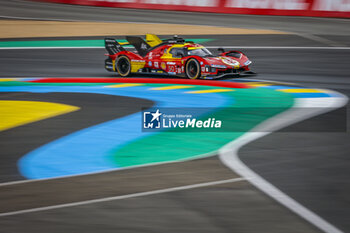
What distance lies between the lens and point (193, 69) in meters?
16.5

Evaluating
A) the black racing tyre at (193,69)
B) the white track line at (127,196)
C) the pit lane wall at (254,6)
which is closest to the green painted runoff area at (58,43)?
the pit lane wall at (254,6)

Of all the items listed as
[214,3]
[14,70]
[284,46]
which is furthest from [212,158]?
[214,3]

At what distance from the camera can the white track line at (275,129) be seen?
19.6ft

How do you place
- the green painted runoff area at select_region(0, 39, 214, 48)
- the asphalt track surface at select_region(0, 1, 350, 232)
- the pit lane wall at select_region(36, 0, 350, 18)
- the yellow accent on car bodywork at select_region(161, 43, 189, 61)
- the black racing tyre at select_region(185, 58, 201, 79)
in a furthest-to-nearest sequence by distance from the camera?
the pit lane wall at select_region(36, 0, 350, 18) < the green painted runoff area at select_region(0, 39, 214, 48) < the yellow accent on car bodywork at select_region(161, 43, 189, 61) < the black racing tyre at select_region(185, 58, 201, 79) < the asphalt track surface at select_region(0, 1, 350, 232)

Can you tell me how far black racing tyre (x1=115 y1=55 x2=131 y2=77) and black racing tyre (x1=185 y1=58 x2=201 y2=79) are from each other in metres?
Answer: 1.86

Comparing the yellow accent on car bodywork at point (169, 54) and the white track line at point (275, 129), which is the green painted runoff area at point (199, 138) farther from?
the yellow accent on car bodywork at point (169, 54)

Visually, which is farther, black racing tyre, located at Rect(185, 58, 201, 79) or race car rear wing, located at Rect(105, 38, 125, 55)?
race car rear wing, located at Rect(105, 38, 125, 55)

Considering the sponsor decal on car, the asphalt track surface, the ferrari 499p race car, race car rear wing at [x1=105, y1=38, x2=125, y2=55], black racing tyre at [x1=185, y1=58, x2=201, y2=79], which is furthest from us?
race car rear wing at [x1=105, y1=38, x2=125, y2=55]

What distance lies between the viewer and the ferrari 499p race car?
16.2 m

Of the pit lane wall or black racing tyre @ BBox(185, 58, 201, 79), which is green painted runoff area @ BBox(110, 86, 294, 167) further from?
the pit lane wall

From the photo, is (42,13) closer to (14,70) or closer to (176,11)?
(176,11)

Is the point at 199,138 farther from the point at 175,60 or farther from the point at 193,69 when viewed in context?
the point at 175,60

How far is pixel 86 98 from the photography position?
13.8 meters

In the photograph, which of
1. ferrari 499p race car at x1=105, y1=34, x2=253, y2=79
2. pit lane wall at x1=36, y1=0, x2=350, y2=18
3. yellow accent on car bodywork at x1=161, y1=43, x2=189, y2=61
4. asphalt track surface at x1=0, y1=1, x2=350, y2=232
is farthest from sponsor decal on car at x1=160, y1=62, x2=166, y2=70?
pit lane wall at x1=36, y1=0, x2=350, y2=18
